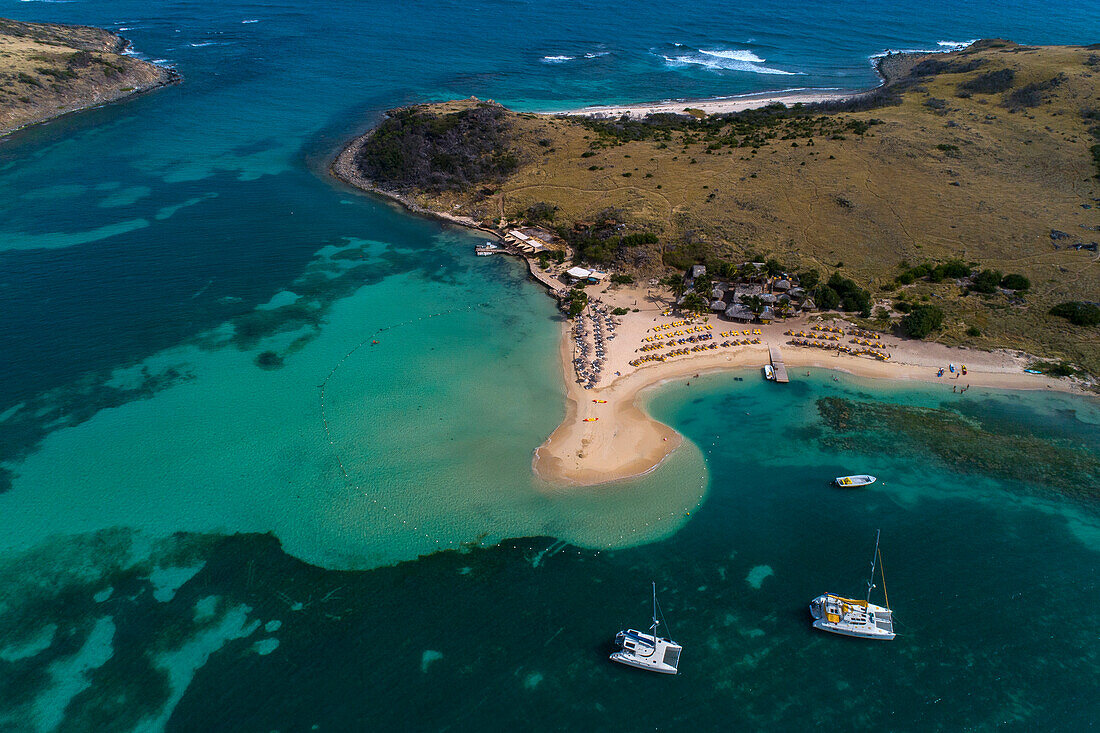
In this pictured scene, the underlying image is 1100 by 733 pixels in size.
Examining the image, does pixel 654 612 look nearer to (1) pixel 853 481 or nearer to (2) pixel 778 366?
(1) pixel 853 481

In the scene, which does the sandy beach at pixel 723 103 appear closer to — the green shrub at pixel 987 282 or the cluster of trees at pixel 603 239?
the cluster of trees at pixel 603 239

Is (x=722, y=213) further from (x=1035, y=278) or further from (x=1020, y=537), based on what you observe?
(x=1020, y=537)

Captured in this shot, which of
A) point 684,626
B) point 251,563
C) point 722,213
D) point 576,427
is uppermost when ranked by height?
point 722,213

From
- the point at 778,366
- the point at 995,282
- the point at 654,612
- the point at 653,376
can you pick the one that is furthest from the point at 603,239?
the point at 654,612

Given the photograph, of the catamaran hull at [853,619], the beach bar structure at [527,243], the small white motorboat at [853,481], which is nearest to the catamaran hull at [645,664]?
the catamaran hull at [853,619]

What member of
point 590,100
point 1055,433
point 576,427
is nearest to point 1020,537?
point 1055,433

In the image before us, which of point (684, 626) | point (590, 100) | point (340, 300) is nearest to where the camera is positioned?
point (684, 626)

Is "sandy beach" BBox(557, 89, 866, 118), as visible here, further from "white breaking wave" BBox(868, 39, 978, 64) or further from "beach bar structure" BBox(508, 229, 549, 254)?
→ "beach bar structure" BBox(508, 229, 549, 254)
